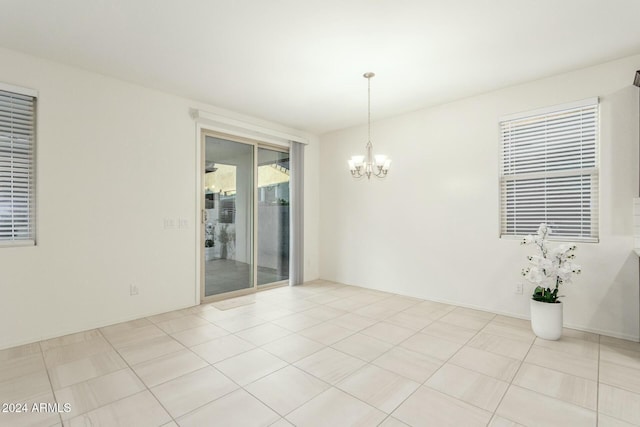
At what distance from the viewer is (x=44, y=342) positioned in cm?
292

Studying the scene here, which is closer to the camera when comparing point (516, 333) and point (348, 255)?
point (516, 333)

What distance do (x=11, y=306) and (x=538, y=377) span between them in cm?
444

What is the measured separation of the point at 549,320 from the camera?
9.81 feet

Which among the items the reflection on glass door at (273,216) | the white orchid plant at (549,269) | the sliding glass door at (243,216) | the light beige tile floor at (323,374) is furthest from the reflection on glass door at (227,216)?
the white orchid plant at (549,269)

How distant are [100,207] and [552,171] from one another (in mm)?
4919

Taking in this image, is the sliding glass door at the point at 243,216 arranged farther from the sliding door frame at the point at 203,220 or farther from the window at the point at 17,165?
the window at the point at 17,165

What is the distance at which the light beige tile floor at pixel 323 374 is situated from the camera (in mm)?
1899

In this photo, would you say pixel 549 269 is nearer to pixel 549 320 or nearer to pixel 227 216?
pixel 549 320

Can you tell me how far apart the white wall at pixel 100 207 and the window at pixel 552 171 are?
3.92 metres

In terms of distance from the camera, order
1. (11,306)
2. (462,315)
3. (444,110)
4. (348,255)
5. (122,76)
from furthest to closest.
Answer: (348,255), (444,110), (462,315), (122,76), (11,306)

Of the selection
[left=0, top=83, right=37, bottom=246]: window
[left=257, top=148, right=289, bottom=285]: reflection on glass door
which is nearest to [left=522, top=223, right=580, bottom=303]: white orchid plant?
[left=257, top=148, right=289, bottom=285]: reflection on glass door

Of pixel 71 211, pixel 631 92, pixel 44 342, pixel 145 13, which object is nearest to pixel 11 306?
pixel 44 342

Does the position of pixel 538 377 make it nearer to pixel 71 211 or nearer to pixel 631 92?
pixel 631 92

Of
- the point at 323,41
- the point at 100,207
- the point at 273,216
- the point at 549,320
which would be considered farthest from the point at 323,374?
the point at 273,216
